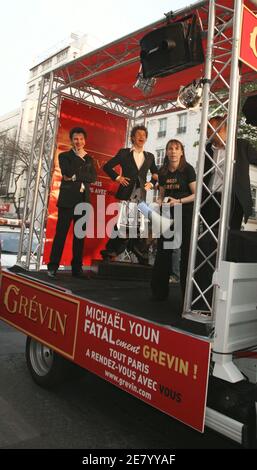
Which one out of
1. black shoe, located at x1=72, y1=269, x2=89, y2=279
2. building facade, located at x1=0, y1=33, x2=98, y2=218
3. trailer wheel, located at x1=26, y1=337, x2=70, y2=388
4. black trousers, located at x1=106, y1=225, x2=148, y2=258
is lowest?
trailer wheel, located at x1=26, y1=337, x2=70, y2=388

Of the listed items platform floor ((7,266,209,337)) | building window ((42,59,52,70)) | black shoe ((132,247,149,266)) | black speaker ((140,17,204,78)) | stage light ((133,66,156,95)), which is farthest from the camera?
building window ((42,59,52,70))

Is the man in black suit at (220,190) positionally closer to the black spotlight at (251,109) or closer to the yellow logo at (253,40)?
the yellow logo at (253,40)

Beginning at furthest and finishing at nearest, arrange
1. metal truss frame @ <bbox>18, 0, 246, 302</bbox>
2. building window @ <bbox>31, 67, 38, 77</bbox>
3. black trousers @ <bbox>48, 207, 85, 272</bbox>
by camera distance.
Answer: building window @ <bbox>31, 67, 38, 77</bbox> < black trousers @ <bbox>48, 207, 85, 272</bbox> < metal truss frame @ <bbox>18, 0, 246, 302</bbox>

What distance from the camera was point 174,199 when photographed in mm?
4137

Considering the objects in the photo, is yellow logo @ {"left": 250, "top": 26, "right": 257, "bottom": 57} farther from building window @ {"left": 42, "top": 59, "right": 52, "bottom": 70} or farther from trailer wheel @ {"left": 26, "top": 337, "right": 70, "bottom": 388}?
building window @ {"left": 42, "top": 59, "right": 52, "bottom": 70}

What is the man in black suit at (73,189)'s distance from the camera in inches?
221

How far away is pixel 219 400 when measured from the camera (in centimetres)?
238

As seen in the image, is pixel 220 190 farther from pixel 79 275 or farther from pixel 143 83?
pixel 79 275

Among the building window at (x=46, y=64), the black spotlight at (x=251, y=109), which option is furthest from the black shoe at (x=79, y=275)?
the building window at (x=46, y=64)

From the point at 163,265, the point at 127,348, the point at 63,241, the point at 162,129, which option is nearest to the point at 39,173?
the point at 63,241

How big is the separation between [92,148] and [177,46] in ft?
12.5

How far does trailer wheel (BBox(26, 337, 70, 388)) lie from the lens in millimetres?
3969

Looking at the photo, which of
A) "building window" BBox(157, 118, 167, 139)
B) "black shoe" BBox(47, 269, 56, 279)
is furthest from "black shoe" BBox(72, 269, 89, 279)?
"building window" BBox(157, 118, 167, 139)

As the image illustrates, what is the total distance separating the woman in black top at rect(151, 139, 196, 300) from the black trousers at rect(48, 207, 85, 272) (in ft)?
5.32
